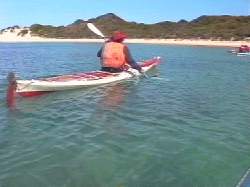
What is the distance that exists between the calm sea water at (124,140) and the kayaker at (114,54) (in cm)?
278

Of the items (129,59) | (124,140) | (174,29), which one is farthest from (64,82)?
(174,29)

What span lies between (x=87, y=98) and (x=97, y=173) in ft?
29.0

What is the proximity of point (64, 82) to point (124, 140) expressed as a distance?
8064mm

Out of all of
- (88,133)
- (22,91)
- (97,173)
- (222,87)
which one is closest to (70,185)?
(97,173)

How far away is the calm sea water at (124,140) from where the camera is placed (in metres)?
8.65

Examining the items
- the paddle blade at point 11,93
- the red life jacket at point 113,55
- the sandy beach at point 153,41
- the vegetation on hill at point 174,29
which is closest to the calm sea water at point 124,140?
the paddle blade at point 11,93

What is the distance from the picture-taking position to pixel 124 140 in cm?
1112

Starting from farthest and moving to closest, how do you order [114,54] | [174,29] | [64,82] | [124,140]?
[174,29], [114,54], [64,82], [124,140]

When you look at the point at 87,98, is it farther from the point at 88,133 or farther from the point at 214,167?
the point at 214,167

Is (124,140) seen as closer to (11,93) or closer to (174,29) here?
(11,93)

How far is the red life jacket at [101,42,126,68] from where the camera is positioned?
20.8 metres

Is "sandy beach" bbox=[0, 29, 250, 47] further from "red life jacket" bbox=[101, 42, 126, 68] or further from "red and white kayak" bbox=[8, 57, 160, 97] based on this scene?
"red and white kayak" bbox=[8, 57, 160, 97]

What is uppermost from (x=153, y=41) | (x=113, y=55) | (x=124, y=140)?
(x=113, y=55)

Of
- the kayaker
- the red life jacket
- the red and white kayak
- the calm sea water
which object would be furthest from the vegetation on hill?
the calm sea water
